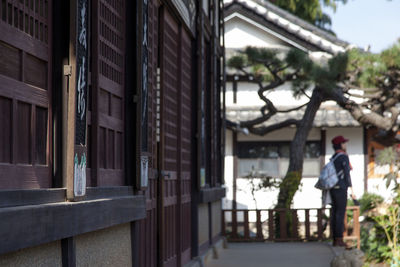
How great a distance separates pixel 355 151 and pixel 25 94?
21.4 meters

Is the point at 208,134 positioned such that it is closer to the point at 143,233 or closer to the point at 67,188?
→ the point at 143,233

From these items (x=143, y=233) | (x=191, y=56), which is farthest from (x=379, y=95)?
(x=143, y=233)

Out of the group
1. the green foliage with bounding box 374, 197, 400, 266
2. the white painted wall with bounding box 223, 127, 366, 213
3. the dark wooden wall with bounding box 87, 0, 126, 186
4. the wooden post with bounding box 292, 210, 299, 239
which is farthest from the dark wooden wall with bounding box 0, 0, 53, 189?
the white painted wall with bounding box 223, 127, 366, 213

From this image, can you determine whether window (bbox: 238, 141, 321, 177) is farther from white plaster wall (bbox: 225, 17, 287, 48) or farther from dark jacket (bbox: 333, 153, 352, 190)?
dark jacket (bbox: 333, 153, 352, 190)

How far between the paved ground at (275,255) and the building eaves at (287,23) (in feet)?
36.1

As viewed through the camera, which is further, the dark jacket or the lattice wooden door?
the dark jacket

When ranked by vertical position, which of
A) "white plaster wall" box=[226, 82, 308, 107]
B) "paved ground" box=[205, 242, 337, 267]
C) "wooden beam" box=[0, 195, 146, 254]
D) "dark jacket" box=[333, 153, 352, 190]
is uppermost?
"white plaster wall" box=[226, 82, 308, 107]

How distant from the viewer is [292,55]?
17.8 meters

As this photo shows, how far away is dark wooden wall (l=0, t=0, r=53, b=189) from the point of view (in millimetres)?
3656

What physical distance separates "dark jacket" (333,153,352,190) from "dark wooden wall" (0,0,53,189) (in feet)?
28.2

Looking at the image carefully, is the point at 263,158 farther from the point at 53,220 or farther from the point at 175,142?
the point at 53,220

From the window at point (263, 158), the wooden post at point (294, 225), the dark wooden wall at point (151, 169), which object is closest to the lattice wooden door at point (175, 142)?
the dark wooden wall at point (151, 169)

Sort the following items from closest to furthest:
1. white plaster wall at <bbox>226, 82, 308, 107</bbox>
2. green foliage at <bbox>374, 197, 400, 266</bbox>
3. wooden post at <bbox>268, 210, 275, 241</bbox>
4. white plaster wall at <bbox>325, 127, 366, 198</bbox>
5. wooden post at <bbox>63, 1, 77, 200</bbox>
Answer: wooden post at <bbox>63, 1, 77, 200</bbox>, green foliage at <bbox>374, 197, 400, 266</bbox>, wooden post at <bbox>268, 210, 275, 241</bbox>, white plaster wall at <bbox>325, 127, 366, 198</bbox>, white plaster wall at <bbox>226, 82, 308, 107</bbox>

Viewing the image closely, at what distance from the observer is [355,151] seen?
2445cm
